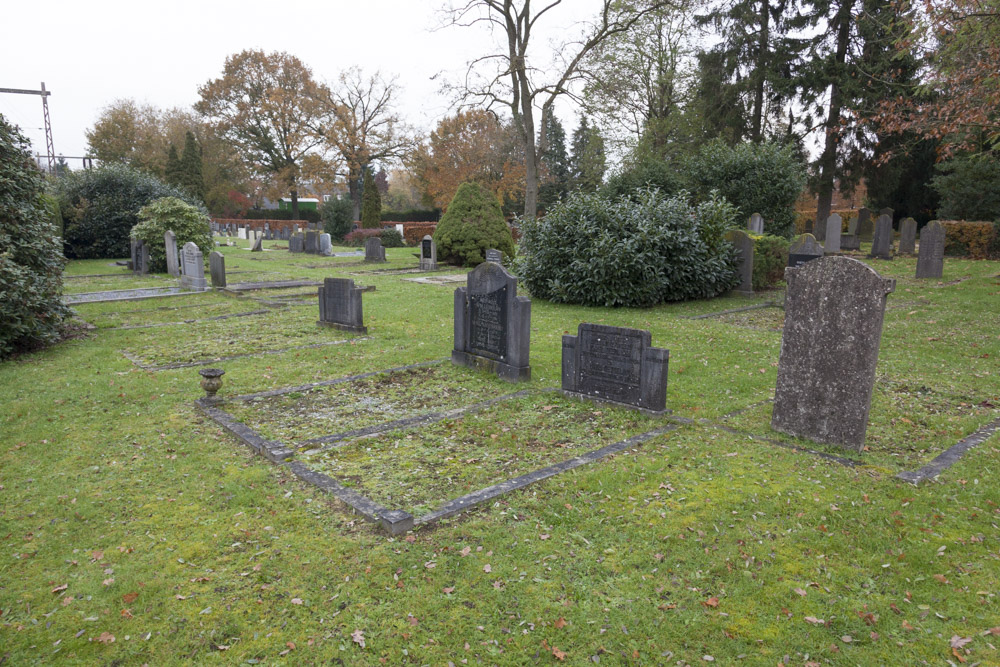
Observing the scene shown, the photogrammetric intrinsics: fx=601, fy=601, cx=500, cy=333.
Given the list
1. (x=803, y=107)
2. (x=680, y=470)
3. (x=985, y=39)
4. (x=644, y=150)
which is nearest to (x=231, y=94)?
(x=644, y=150)

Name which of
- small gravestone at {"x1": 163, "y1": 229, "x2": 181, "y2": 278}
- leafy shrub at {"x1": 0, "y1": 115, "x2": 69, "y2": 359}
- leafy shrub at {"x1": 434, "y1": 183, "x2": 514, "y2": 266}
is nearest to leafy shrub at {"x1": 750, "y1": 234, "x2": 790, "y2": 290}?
leafy shrub at {"x1": 434, "y1": 183, "x2": 514, "y2": 266}

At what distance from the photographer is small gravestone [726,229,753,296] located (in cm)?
A: 1598

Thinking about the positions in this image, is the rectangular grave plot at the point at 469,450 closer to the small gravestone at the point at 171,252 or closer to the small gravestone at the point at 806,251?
the small gravestone at the point at 806,251

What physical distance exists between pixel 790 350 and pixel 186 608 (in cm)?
562

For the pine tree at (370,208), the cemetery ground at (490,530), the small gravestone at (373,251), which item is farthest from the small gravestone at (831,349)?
the pine tree at (370,208)

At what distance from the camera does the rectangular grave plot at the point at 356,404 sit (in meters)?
6.54

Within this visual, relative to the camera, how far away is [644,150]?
31.4m

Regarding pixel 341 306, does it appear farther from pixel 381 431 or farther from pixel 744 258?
pixel 744 258

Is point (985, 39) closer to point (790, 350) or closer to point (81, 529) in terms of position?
point (790, 350)

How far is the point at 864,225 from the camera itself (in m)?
32.6

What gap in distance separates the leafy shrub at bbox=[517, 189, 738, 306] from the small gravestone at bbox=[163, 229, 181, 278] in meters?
12.5

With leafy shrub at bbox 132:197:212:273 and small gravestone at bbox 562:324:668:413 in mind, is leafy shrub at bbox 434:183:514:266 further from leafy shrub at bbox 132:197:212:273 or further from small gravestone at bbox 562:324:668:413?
small gravestone at bbox 562:324:668:413

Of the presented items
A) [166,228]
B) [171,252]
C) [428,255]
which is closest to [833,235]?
[428,255]

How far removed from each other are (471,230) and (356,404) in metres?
17.3
